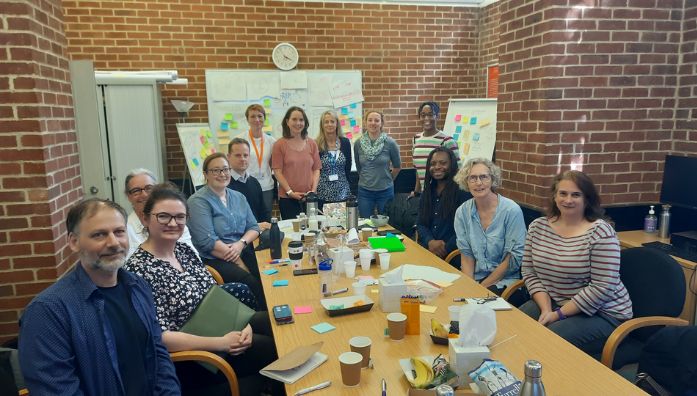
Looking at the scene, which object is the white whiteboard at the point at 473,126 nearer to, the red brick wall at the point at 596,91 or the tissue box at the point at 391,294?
the red brick wall at the point at 596,91

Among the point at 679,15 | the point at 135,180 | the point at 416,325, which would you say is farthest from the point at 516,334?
the point at 679,15

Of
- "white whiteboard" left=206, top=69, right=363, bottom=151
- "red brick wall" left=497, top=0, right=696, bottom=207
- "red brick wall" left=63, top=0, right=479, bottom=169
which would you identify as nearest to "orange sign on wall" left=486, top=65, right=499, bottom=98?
"red brick wall" left=63, top=0, right=479, bottom=169

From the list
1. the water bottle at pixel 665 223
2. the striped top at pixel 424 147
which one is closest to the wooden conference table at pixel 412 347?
the water bottle at pixel 665 223

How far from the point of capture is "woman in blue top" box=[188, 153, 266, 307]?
2.97 metres

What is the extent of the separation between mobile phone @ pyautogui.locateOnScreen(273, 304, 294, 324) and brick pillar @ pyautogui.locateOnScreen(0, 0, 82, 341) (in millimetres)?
1311

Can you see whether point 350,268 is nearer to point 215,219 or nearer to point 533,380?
point 215,219

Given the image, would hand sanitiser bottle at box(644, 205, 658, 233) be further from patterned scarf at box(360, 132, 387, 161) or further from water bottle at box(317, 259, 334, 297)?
water bottle at box(317, 259, 334, 297)

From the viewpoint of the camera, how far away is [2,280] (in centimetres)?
236

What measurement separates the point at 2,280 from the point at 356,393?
202 cm

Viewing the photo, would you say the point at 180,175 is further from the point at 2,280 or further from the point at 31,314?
the point at 31,314

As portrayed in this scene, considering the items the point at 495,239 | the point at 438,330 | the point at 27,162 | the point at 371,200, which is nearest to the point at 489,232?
the point at 495,239

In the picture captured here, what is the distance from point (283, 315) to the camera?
1.92 meters

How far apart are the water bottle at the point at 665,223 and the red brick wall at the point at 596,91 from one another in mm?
246

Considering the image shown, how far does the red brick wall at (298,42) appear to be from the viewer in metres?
5.04
